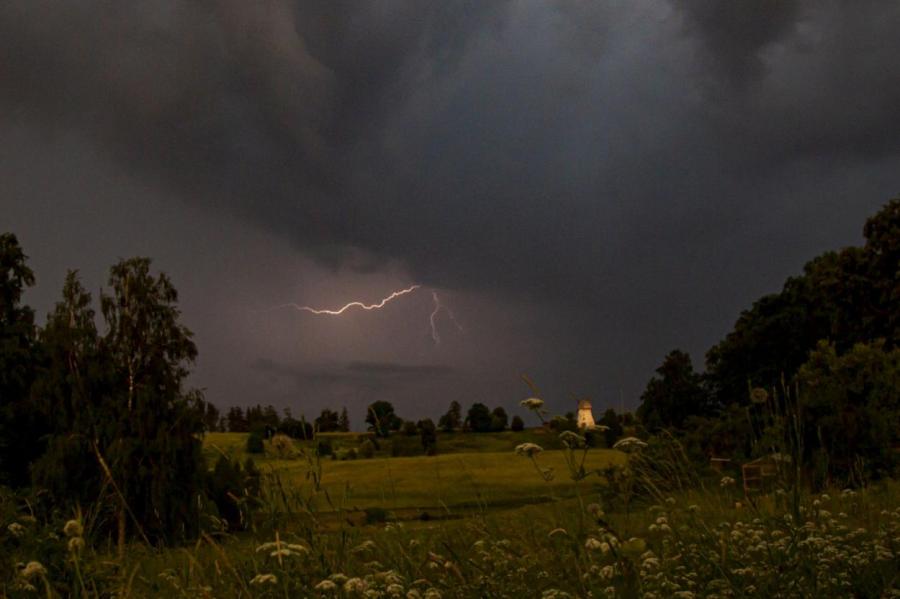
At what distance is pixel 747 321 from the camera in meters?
51.9

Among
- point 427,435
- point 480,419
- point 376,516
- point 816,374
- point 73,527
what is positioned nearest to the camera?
point 73,527

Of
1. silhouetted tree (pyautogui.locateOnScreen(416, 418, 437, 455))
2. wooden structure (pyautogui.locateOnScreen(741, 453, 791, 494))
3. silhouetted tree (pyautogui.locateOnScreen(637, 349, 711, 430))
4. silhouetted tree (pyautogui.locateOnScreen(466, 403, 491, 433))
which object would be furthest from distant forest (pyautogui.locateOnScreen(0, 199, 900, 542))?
silhouetted tree (pyautogui.locateOnScreen(466, 403, 491, 433))

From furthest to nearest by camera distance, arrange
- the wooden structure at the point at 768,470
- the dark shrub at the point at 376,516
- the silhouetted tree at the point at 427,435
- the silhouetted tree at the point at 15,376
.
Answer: the silhouetted tree at the point at 427,435 < the silhouetted tree at the point at 15,376 < the dark shrub at the point at 376,516 < the wooden structure at the point at 768,470

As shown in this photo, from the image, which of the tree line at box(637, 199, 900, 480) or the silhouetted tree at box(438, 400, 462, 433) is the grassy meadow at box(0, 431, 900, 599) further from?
the silhouetted tree at box(438, 400, 462, 433)

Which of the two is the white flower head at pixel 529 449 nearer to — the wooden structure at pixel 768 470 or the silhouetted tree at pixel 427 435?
the wooden structure at pixel 768 470

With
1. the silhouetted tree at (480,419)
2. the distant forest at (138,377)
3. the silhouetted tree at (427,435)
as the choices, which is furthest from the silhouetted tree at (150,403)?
the silhouetted tree at (480,419)

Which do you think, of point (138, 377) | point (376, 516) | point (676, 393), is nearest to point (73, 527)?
point (376, 516)

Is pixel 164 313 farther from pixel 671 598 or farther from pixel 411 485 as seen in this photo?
pixel 671 598

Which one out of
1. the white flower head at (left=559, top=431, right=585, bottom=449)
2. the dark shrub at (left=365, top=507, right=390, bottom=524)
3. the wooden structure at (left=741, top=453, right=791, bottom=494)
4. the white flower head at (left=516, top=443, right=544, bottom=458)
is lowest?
the dark shrub at (left=365, top=507, right=390, bottom=524)

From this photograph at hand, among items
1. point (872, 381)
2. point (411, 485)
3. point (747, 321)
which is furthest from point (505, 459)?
→ point (872, 381)

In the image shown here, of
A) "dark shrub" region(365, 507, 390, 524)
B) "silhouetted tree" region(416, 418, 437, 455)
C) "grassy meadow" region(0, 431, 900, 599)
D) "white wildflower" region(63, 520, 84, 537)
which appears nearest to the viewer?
"white wildflower" region(63, 520, 84, 537)

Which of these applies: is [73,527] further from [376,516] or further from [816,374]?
[816,374]

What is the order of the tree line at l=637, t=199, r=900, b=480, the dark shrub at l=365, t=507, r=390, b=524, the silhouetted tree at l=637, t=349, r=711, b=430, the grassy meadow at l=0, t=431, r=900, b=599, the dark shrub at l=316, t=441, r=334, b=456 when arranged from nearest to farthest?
1. the grassy meadow at l=0, t=431, r=900, b=599
2. the dark shrub at l=316, t=441, r=334, b=456
3. the dark shrub at l=365, t=507, r=390, b=524
4. the tree line at l=637, t=199, r=900, b=480
5. the silhouetted tree at l=637, t=349, r=711, b=430

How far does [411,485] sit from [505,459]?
44.2 ft
